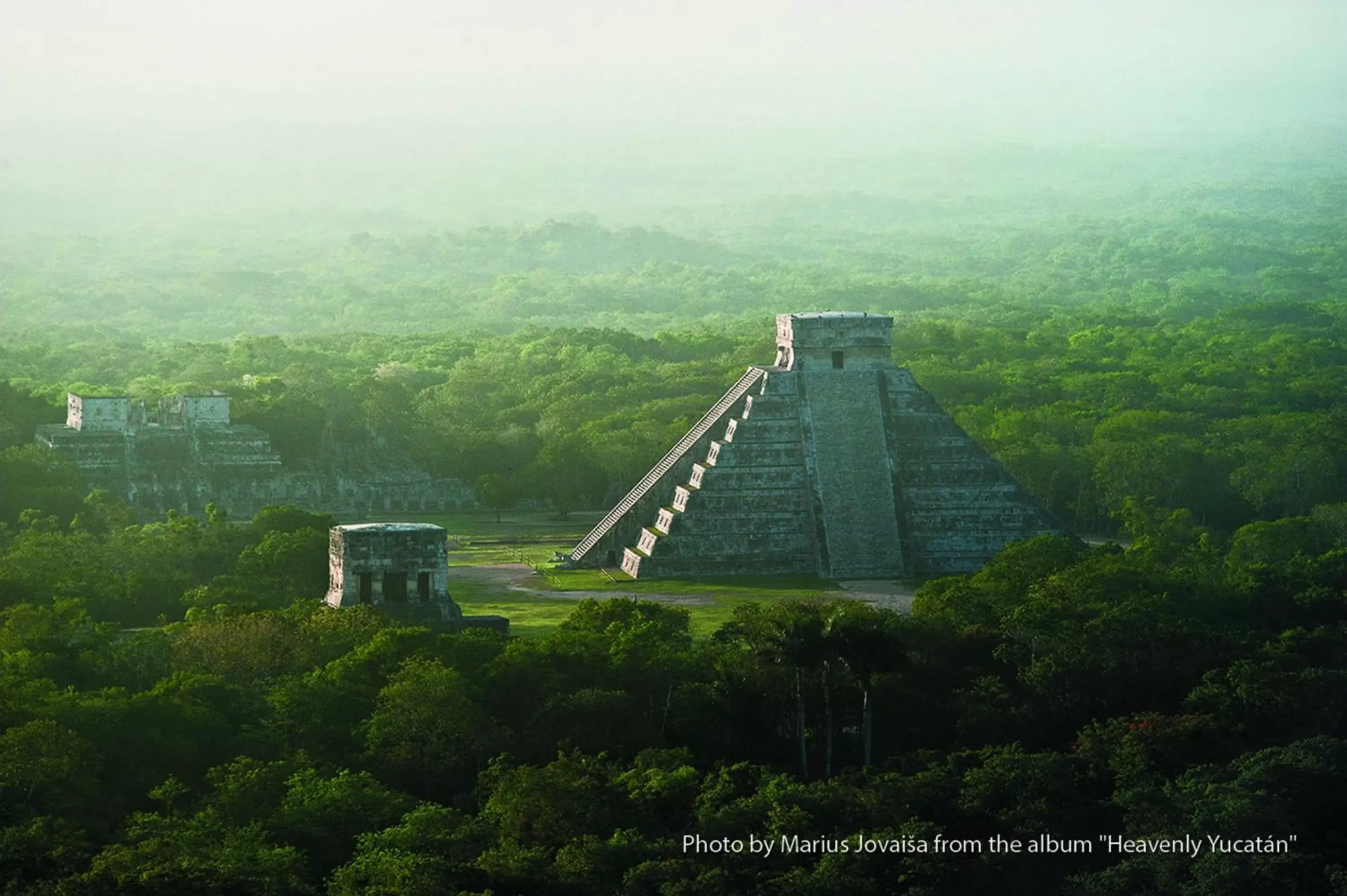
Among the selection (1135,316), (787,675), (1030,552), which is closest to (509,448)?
(1030,552)

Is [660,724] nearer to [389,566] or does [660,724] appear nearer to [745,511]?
[389,566]

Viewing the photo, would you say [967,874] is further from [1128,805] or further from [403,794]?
[403,794]

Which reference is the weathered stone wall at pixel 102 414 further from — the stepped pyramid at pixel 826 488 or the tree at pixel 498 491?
the stepped pyramid at pixel 826 488

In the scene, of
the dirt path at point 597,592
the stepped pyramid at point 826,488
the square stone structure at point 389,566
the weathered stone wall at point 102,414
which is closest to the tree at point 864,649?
the square stone structure at point 389,566

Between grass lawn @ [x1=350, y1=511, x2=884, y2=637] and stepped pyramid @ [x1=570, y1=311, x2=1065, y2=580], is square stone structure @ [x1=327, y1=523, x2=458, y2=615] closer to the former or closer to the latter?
grass lawn @ [x1=350, y1=511, x2=884, y2=637]

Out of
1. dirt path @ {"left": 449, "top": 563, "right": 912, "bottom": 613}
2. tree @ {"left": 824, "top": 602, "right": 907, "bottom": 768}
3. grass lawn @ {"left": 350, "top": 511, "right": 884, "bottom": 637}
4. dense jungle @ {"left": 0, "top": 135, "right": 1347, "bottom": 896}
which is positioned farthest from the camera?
dirt path @ {"left": 449, "top": 563, "right": 912, "bottom": 613}

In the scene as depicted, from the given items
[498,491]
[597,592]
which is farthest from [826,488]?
[498,491]

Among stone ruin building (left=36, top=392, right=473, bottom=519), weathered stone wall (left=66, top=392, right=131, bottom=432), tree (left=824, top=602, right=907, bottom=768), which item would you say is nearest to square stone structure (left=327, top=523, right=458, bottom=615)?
tree (left=824, top=602, right=907, bottom=768)
